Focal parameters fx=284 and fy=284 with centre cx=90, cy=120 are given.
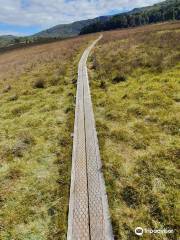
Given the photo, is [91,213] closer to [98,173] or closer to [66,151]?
[98,173]

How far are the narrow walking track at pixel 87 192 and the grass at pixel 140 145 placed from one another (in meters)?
0.25

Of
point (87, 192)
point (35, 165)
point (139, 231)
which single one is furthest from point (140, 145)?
point (139, 231)

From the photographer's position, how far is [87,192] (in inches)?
330

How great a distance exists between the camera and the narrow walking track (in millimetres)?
6938

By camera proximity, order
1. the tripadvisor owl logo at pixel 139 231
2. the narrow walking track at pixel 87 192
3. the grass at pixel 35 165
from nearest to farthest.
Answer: the tripadvisor owl logo at pixel 139 231
the narrow walking track at pixel 87 192
the grass at pixel 35 165

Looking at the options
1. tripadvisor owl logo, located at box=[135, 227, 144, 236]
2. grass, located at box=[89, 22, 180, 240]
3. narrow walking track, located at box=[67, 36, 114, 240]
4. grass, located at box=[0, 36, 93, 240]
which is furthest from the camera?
grass, located at box=[0, 36, 93, 240]

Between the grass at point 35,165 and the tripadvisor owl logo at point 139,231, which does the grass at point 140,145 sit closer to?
the tripadvisor owl logo at point 139,231

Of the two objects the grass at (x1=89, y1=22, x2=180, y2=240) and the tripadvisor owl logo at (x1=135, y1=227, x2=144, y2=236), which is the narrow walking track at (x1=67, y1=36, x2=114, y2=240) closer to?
the grass at (x1=89, y1=22, x2=180, y2=240)

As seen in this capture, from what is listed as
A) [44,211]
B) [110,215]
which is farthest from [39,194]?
[110,215]

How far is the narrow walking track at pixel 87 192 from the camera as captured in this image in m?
6.94

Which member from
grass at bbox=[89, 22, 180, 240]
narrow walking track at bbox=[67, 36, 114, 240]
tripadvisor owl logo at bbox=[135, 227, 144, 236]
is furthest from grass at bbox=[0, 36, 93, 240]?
tripadvisor owl logo at bbox=[135, 227, 144, 236]

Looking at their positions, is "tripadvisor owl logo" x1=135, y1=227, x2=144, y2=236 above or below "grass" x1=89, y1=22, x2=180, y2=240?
below

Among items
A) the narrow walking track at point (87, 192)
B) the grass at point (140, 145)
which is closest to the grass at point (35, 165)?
the narrow walking track at point (87, 192)

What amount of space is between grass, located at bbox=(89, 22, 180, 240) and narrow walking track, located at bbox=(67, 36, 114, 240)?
246 millimetres
